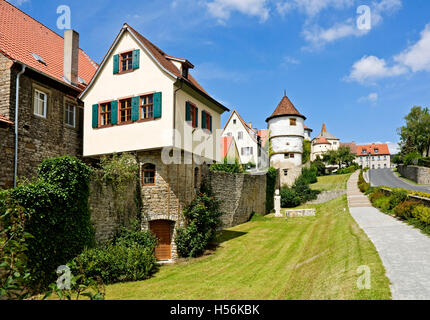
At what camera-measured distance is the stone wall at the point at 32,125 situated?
14.6 m

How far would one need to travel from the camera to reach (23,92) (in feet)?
50.4

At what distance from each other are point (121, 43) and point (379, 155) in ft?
348

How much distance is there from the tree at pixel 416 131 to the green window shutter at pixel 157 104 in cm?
6827

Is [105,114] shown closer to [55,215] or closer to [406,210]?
[55,215]

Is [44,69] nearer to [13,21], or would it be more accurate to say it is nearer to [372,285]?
[13,21]

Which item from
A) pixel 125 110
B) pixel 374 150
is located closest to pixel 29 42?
pixel 125 110

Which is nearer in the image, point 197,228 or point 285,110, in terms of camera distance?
point 197,228

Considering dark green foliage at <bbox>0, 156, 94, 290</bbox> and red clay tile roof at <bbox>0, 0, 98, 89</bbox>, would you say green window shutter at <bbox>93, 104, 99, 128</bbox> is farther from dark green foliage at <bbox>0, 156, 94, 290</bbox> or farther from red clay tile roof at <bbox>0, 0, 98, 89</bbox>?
dark green foliage at <bbox>0, 156, 94, 290</bbox>

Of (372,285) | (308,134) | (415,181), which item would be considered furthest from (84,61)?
(308,134)

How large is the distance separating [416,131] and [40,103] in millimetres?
75712

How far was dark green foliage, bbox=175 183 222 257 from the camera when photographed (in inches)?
686

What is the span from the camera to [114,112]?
17594 mm

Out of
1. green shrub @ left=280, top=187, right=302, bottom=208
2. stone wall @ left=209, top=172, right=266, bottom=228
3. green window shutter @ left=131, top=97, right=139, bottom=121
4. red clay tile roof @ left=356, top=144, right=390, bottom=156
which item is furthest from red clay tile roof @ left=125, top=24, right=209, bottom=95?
red clay tile roof @ left=356, top=144, right=390, bottom=156

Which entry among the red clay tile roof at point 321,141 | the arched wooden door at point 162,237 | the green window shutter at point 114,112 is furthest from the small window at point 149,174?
the red clay tile roof at point 321,141
